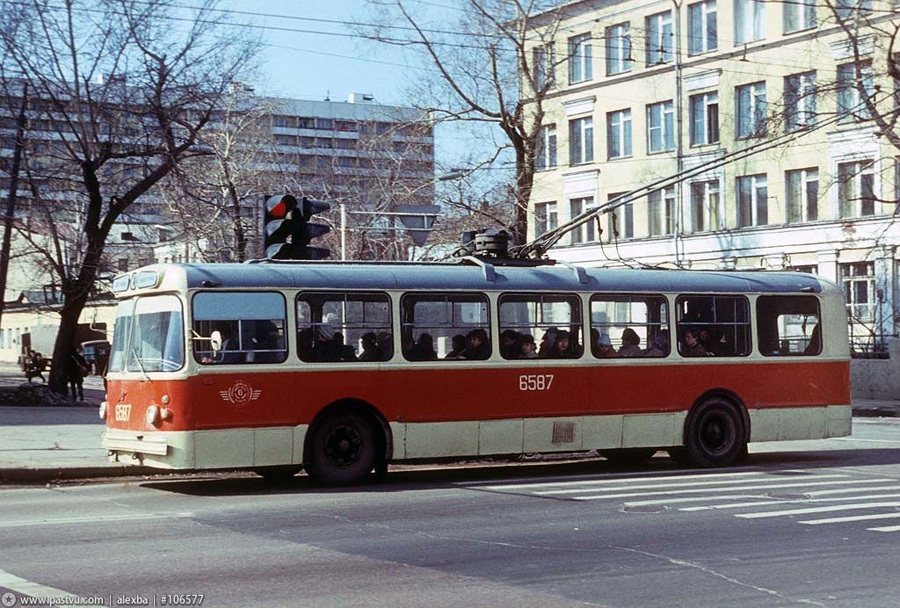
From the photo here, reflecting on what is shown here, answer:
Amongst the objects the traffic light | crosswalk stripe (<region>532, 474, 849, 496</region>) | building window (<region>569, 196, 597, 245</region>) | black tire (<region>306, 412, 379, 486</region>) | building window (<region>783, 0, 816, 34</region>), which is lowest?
crosswalk stripe (<region>532, 474, 849, 496</region>)

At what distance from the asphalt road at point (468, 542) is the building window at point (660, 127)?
39894 millimetres

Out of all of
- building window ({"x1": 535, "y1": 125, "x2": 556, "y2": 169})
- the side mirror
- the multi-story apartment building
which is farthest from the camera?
building window ({"x1": 535, "y1": 125, "x2": 556, "y2": 169})

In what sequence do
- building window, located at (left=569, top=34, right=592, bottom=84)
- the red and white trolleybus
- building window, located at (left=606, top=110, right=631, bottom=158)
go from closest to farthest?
1. the red and white trolleybus
2. building window, located at (left=606, top=110, right=631, bottom=158)
3. building window, located at (left=569, top=34, right=592, bottom=84)

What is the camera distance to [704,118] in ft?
179

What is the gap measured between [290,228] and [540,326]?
3.41m

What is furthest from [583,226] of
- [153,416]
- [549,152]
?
[153,416]

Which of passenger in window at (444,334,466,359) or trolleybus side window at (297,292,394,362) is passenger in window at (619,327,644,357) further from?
trolleybus side window at (297,292,394,362)

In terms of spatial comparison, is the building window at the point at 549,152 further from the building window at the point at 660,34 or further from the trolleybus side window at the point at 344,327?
the trolleybus side window at the point at 344,327

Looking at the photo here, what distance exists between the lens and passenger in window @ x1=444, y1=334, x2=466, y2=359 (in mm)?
17297

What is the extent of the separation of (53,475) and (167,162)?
1822cm

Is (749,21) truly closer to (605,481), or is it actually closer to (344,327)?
(605,481)

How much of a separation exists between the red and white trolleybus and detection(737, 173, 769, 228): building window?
33112 mm

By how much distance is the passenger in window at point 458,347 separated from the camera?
56.7 ft

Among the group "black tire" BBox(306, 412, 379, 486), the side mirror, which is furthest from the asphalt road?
the side mirror
